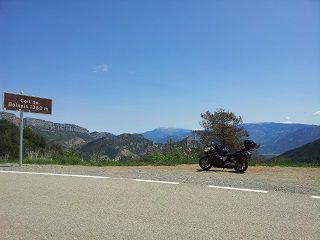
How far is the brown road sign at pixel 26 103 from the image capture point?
48.3 feet

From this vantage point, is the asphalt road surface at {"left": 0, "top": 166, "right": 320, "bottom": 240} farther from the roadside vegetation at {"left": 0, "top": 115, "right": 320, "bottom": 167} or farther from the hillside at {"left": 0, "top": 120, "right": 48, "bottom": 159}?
the hillside at {"left": 0, "top": 120, "right": 48, "bottom": 159}

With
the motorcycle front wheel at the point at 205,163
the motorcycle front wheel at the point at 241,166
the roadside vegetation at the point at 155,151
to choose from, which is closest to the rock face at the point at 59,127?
the roadside vegetation at the point at 155,151

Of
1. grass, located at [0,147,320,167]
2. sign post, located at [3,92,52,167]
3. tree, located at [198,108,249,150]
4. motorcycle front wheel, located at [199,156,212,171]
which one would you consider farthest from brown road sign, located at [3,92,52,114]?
tree, located at [198,108,249,150]

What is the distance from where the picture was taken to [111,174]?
12805 millimetres

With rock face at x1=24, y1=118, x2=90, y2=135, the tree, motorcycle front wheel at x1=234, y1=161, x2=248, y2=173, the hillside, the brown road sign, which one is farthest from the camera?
rock face at x1=24, y1=118, x2=90, y2=135

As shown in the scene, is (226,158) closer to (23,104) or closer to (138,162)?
(138,162)

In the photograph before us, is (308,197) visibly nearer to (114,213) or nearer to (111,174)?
(114,213)

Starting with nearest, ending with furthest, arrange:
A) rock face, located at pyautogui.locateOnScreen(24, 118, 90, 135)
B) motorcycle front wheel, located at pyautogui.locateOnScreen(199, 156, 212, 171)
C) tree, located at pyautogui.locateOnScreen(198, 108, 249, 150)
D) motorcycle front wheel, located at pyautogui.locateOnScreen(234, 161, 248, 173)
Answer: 1. motorcycle front wheel, located at pyautogui.locateOnScreen(234, 161, 248, 173)
2. motorcycle front wheel, located at pyautogui.locateOnScreen(199, 156, 212, 171)
3. tree, located at pyautogui.locateOnScreen(198, 108, 249, 150)
4. rock face, located at pyautogui.locateOnScreen(24, 118, 90, 135)

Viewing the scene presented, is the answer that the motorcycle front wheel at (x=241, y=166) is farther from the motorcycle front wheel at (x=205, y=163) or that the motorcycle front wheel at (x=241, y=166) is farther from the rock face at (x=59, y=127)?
the rock face at (x=59, y=127)

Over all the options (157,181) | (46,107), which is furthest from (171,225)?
(46,107)

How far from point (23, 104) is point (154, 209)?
30.3 ft

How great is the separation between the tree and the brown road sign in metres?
26.4

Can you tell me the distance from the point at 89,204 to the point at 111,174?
474 cm

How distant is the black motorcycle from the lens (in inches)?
589
